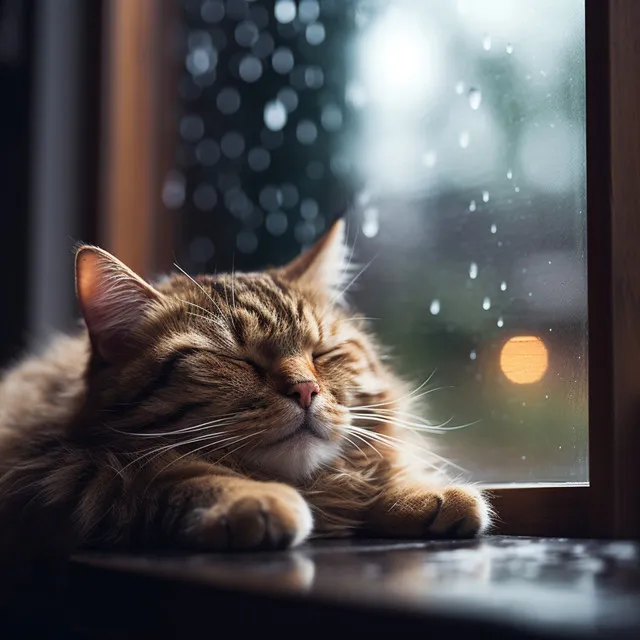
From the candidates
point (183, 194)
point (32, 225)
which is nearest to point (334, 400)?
point (183, 194)

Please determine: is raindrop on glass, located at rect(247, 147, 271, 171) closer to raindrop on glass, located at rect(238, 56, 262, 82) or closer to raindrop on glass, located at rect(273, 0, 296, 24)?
raindrop on glass, located at rect(238, 56, 262, 82)

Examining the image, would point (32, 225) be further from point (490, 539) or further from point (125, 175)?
point (490, 539)

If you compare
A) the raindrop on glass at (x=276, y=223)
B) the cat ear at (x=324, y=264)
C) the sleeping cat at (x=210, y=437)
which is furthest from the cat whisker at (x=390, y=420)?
the raindrop on glass at (x=276, y=223)

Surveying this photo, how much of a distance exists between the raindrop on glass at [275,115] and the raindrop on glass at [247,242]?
0.27 meters

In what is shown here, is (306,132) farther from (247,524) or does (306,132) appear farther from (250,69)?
(247,524)

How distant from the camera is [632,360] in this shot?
1150 millimetres

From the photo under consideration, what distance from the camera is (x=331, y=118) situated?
1.90m

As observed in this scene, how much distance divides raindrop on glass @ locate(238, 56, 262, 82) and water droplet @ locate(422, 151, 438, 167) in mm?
616

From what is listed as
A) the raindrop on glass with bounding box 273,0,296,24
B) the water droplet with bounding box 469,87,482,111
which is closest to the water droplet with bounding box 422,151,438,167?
the water droplet with bounding box 469,87,482,111

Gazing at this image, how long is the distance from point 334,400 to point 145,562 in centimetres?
42

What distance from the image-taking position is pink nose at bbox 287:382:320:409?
3.95 feet

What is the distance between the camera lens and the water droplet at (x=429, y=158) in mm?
1631

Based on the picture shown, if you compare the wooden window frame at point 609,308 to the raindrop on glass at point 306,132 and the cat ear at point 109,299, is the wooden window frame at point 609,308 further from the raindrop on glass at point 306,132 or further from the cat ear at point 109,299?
the raindrop on glass at point 306,132

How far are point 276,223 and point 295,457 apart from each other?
0.94m
